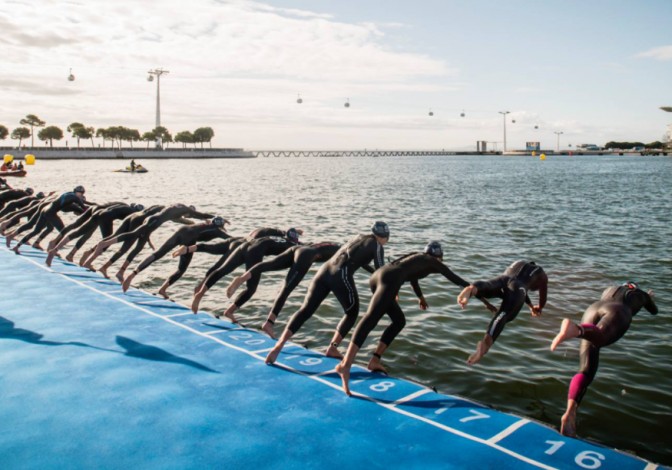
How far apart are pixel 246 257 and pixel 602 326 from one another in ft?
Answer: 23.6

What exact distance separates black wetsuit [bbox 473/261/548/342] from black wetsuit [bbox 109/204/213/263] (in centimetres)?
885

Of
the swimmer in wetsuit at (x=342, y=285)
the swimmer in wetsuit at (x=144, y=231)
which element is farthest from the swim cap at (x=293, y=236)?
the swimmer in wetsuit at (x=144, y=231)

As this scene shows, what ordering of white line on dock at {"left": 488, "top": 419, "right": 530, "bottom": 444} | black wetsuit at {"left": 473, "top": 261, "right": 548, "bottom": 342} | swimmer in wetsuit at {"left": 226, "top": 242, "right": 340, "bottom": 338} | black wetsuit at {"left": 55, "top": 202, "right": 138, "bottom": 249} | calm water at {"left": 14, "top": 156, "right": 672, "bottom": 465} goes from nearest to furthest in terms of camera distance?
1. white line on dock at {"left": 488, "top": 419, "right": 530, "bottom": 444}
2. black wetsuit at {"left": 473, "top": 261, "right": 548, "bottom": 342}
3. calm water at {"left": 14, "top": 156, "right": 672, "bottom": 465}
4. swimmer in wetsuit at {"left": 226, "top": 242, "right": 340, "bottom": 338}
5. black wetsuit at {"left": 55, "top": 202, "right": 138, "bottom": 249}

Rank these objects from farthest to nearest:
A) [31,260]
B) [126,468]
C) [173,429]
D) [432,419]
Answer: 1. [31,260]
2. [432,419]
3. [173,429]
4. [126,468]

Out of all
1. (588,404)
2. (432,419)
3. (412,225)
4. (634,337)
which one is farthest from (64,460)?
(412,225)

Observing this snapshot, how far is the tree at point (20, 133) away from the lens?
150750mm

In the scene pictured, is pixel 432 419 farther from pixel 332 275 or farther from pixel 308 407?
pixel 332 275

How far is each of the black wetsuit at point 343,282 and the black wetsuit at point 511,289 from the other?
1.89 m

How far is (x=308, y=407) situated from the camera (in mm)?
7227

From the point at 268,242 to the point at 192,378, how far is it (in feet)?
14.0

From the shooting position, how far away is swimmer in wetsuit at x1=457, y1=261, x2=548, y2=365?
8.18m

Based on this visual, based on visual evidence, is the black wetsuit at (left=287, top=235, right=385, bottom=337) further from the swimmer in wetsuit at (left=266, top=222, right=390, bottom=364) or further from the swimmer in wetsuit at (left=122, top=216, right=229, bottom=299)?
the swimmer in wetsuit at (left=122, top=216, right=229, bottom=299)

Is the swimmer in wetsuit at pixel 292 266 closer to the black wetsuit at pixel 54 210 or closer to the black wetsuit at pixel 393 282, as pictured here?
the black wetsuit at pixel 393 282

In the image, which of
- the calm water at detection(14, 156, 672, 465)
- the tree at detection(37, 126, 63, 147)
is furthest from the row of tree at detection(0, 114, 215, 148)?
the calm water at detection(14, 156, 672, 465)
